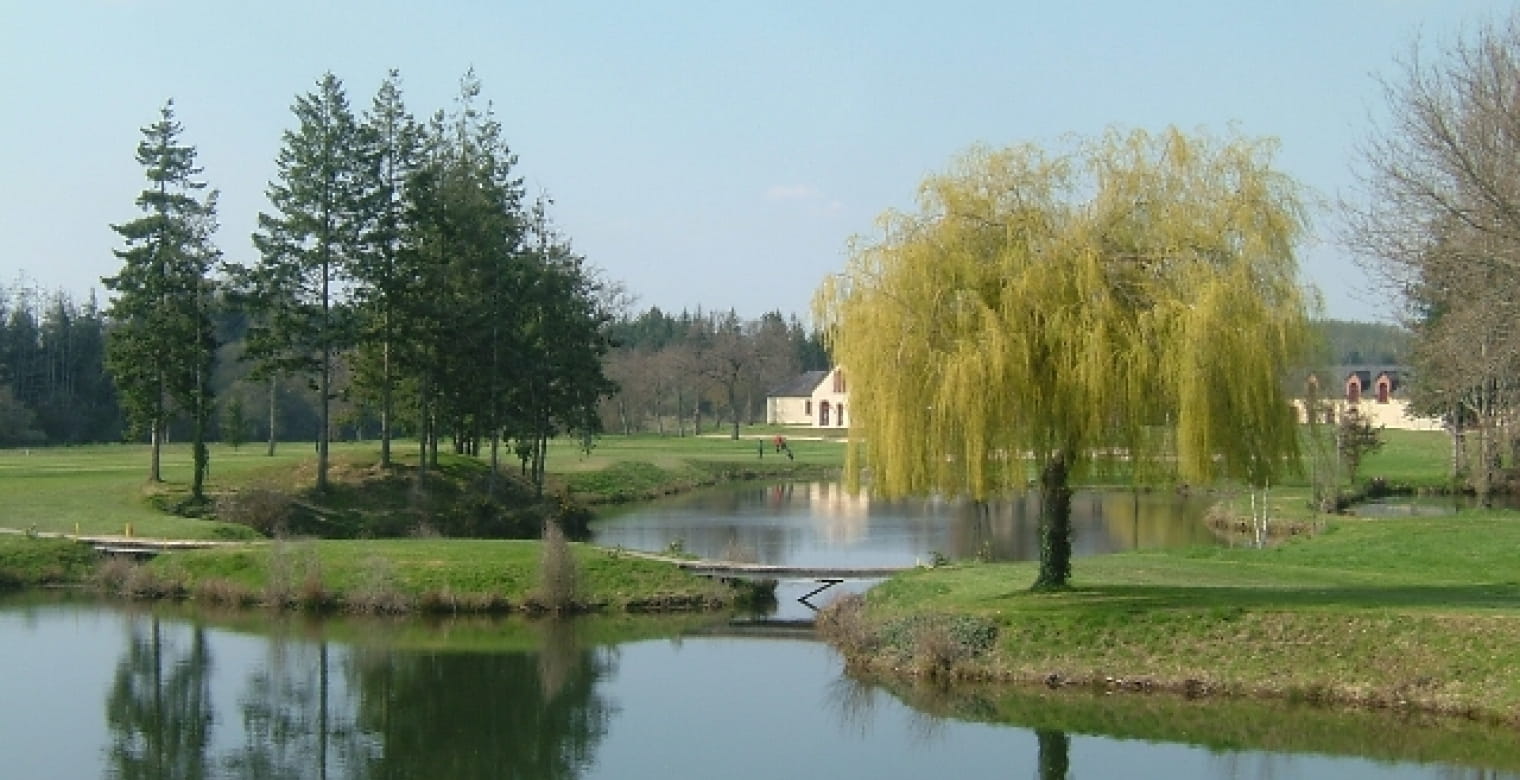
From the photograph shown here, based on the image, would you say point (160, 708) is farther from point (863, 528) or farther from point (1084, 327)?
point (863, 528)

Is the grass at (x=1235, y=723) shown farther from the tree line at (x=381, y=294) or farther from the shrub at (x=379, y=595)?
the tree line at (x=381, y=294)

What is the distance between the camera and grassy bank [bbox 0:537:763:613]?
95.9ft

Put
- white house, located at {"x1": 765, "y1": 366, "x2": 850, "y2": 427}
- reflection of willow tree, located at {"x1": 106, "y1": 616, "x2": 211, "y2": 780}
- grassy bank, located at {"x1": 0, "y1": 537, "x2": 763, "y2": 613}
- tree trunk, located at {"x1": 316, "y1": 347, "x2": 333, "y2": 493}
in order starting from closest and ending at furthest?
reflection of willow tree, located at {"x1": 106, "y1": 616, "x2": 211, "y2": 780} < grassy bank, located at {"x1": 0, "y1": 537, "x2": 763, "y2": 613} < tree trunk, located at {"x1": 316, "y1": 347, "x2": 333, "y2": 493} < white house, located at {"x1": 765, "y1": 366, "x2": 850, "y2": 427}

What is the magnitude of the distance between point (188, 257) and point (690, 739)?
3049 centimetres

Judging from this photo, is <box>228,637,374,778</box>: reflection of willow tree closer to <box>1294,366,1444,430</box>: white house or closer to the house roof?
<box>1294,366,1444,430</box>: white house

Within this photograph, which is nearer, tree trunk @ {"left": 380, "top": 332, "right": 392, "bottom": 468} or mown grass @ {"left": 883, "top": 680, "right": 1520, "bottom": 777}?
mown grass @ {"left": 883, "top": 680, "right": 1520, "bottom": 777}

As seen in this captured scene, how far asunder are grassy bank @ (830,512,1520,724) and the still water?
54 centimetres

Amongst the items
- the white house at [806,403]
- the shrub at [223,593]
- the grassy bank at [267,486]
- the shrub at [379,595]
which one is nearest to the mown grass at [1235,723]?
the shrub at [379,595]

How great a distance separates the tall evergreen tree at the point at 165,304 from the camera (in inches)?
1721

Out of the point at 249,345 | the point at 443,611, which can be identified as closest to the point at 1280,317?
the point at 443,611

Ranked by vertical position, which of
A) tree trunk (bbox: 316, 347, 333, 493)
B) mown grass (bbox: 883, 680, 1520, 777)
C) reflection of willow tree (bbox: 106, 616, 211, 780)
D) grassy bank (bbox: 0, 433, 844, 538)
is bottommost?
reflection of willow tree (bbox: 106, 616, 211, 780)

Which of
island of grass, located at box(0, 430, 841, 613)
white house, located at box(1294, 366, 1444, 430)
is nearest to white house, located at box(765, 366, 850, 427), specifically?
white house, located at box(1294, 366, 1444, 430)

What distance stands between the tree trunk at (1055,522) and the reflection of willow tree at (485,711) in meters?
7.25

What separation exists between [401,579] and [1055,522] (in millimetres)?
13298
